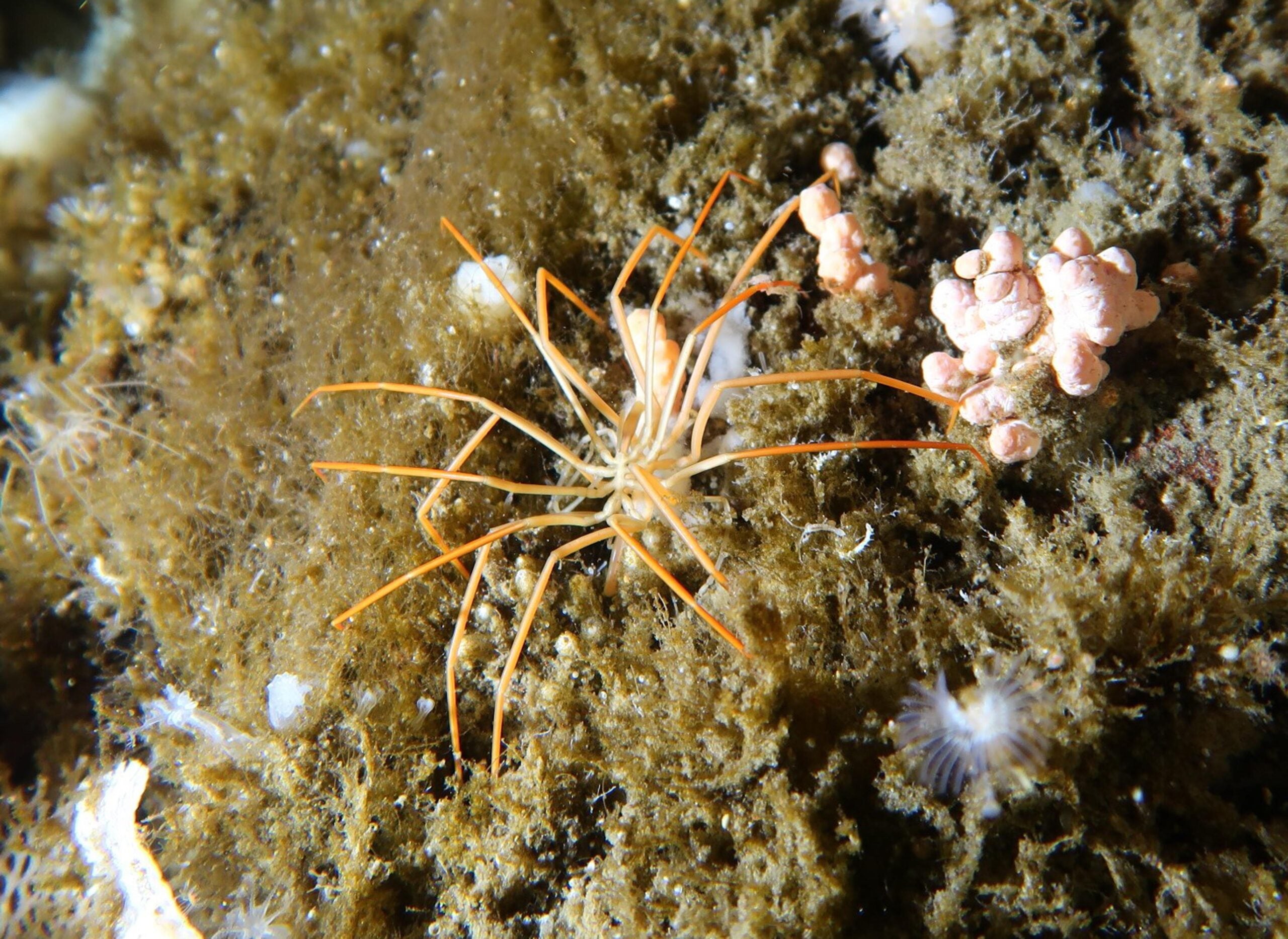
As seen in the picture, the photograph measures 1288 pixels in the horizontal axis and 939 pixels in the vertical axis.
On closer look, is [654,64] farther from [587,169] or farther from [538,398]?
[538,398]

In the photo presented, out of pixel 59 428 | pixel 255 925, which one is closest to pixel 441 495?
pixel 255 925

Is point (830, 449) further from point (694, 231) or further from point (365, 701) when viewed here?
point (365, 701)

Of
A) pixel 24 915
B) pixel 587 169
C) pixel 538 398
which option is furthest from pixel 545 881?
pixel 587 169

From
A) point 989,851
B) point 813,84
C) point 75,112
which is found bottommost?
point 989,851

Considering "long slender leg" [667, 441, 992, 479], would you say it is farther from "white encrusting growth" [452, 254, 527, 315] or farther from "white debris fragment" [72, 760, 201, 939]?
"white debris fragment" [72, 760, 201, 939]

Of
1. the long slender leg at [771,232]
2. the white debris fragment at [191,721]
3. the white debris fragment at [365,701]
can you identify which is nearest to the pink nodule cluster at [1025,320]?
the long slender leg at [771,232]

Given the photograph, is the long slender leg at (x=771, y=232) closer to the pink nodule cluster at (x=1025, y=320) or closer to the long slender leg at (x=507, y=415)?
the pink nodule cluster at (x=1025, y=320)

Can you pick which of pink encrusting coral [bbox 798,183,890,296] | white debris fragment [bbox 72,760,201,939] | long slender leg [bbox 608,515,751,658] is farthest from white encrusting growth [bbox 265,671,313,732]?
pink encrusting coral [bbox 798,183,890,296]
